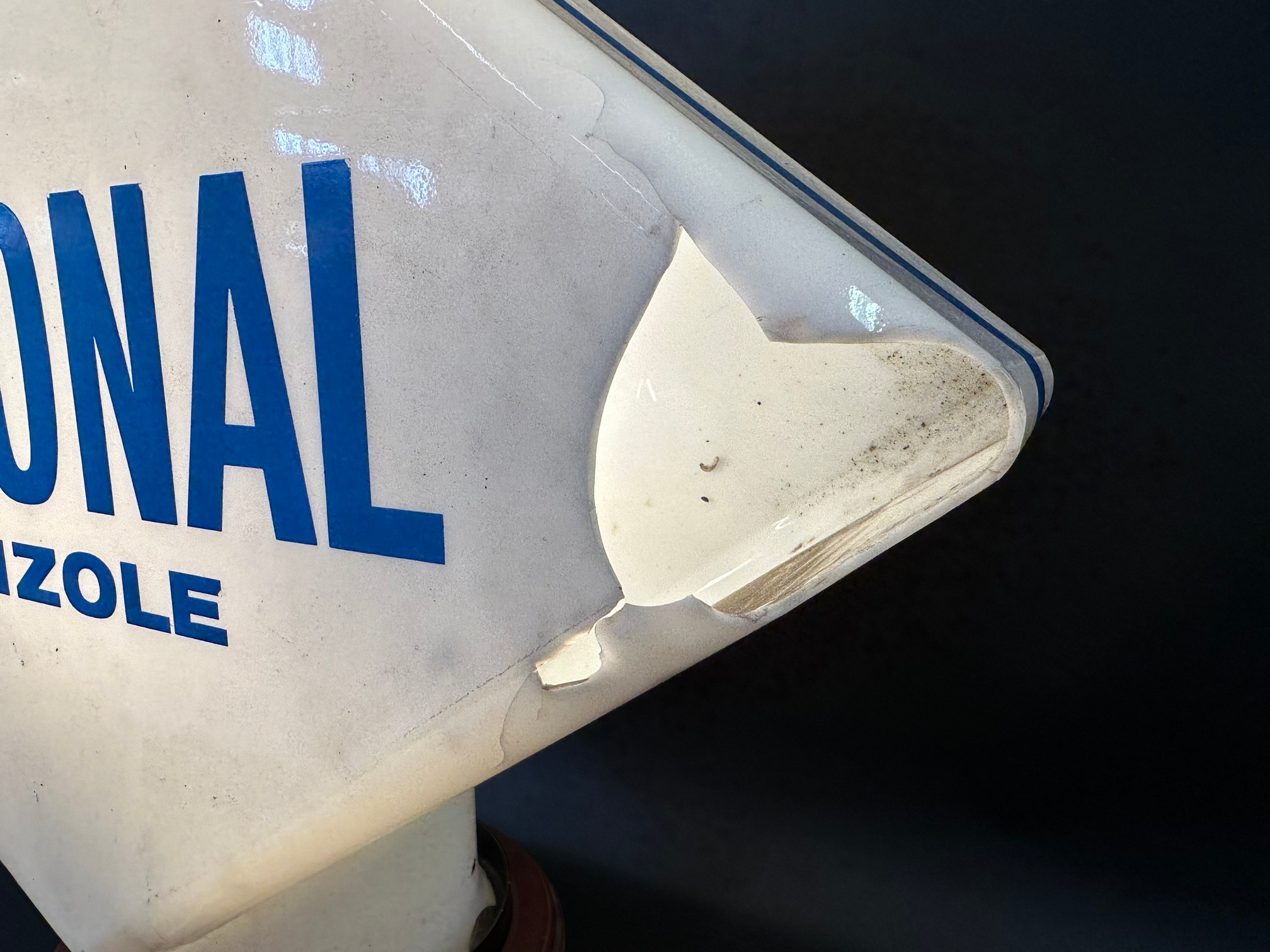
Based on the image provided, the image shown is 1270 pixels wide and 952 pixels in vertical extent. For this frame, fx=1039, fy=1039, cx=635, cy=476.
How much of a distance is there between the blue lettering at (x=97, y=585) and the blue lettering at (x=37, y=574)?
0.02 meters

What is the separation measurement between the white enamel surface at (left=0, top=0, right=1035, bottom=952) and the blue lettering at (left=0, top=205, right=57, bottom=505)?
1 centimetres

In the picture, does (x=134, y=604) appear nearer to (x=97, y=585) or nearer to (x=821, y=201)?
(x=97, y=585)

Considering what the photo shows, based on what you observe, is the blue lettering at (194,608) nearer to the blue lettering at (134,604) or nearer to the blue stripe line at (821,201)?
the blue lettering at (134,604)

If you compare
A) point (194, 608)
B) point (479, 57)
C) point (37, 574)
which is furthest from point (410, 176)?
point (37, 574)

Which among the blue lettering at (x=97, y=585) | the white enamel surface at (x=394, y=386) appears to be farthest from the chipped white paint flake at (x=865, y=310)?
the blue lettering at (x=97, y=585)

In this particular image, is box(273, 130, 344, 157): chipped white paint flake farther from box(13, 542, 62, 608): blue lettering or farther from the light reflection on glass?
box(13, 542, 62, 608): blue lettering

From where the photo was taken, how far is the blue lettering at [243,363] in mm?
697

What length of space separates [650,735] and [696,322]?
1078mm

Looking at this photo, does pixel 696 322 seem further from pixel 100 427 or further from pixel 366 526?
pixel 100 427

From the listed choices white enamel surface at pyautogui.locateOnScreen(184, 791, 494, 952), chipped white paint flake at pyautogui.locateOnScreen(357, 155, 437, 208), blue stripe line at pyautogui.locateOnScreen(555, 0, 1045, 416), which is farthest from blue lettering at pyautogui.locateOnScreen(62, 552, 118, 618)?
blue stripe line at pyautogui.locateOnScreen(555, 0, 1045, 416)

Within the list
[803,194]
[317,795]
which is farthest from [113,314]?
[803,194]

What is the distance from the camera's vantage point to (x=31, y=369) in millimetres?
810

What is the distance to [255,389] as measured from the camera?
2.32ft

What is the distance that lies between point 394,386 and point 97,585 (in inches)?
13.1
